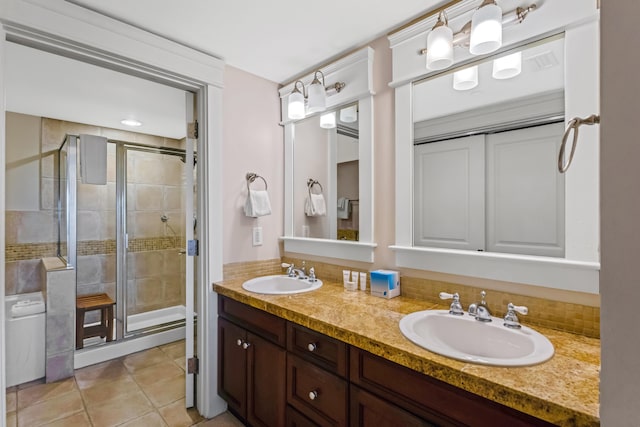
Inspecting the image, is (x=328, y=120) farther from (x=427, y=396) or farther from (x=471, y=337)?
(x=427, y=396)

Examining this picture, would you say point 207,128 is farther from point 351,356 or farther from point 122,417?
point 122,417

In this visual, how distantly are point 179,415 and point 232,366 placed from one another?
1.65 ft

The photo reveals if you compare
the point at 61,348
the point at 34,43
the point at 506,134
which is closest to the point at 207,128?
the point at 34,43

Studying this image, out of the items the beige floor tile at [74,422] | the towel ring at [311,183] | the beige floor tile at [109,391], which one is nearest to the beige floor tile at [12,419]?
the beige floor tile at [74,422]

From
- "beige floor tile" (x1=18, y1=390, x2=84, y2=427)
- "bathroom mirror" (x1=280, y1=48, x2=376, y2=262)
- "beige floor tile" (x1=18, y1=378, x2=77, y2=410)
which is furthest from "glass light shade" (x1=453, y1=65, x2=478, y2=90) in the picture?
"beige floor tile" (x1=18, y1=378, x2=77, y2=410)

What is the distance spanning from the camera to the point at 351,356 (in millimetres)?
1236

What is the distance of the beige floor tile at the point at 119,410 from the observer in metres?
1.96

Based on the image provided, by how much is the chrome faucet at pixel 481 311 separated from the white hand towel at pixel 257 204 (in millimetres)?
1354

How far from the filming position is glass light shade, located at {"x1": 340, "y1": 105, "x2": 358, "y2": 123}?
199 cm

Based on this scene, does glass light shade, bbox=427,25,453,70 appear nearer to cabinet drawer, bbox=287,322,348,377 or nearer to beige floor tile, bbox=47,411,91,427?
cabinet drawer, bbox=287,322,348,377

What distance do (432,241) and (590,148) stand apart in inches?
28.7

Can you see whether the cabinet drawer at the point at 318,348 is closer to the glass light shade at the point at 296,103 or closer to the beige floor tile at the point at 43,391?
the glass light shade at the point at 296,103

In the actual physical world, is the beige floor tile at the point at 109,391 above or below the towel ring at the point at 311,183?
below

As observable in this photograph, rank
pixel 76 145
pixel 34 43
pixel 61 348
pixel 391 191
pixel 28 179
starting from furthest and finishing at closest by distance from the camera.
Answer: pixel 28 179 → pixel 76 145 → pixel 61 348 → pixel 391 191 → pixel 34 43
